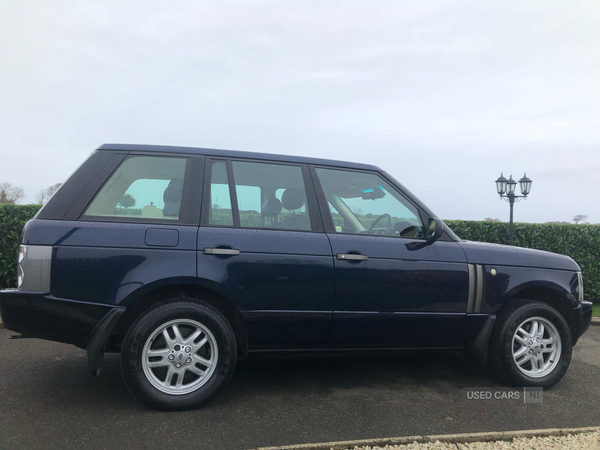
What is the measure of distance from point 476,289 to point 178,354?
2.29 m

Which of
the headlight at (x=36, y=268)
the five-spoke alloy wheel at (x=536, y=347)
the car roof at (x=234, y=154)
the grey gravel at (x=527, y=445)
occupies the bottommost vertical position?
the grey gravel at (x=527, y=445)

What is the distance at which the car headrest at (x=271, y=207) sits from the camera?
3279mm

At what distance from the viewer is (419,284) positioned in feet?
10.9

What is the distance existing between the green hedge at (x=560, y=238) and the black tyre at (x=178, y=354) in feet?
26.7

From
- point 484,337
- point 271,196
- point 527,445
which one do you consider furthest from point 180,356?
point 484,337

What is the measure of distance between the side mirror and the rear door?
2.77 ft

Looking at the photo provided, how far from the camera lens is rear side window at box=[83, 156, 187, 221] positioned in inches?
119

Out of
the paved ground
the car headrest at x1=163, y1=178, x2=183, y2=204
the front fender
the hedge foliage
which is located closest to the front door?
the front fender

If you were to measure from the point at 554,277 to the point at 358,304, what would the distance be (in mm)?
1763

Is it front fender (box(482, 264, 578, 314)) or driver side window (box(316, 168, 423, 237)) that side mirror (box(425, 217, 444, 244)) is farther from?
front fender (box(482, 264, 578, 314))

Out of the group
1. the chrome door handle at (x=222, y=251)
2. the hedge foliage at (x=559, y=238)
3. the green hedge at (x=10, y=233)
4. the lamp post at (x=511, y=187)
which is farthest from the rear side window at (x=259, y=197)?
the lamp post at (x=511, y=187)

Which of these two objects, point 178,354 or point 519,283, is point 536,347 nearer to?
point 519,283

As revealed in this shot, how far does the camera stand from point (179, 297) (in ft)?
9.85

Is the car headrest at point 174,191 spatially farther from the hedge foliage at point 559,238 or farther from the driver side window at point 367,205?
the hedge foliage at point 559,238
